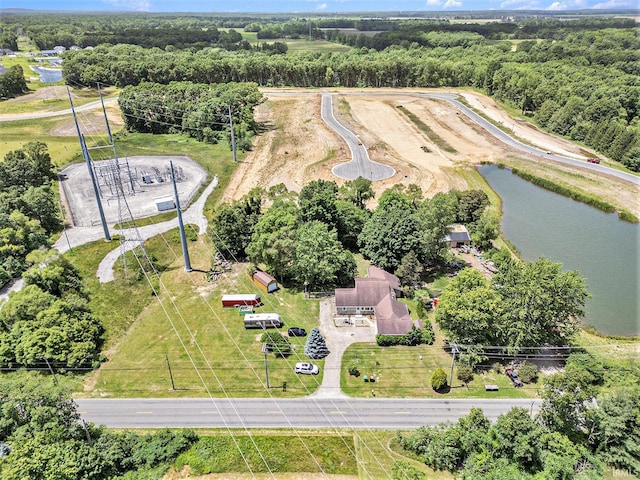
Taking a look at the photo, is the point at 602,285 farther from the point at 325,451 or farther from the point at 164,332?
the point at 164,332

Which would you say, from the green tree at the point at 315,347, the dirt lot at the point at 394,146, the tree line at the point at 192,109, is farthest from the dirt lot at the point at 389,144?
the green tree at the point at 315,347

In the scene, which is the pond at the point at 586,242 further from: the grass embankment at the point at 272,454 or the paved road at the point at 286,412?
the grass embankment at the point at 272,454

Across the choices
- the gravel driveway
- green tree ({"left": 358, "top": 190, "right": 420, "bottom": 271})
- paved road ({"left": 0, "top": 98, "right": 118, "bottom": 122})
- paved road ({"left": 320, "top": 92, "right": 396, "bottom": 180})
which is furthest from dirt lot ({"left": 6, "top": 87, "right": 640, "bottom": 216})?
the gravel driveway

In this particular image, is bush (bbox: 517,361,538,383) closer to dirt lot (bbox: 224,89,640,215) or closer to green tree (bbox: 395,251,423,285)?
green tree (bbox: 395,251,423,285)

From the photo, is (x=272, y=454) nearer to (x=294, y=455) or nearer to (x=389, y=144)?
(x=294, y=455)

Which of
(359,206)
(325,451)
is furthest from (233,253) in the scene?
(325,451)

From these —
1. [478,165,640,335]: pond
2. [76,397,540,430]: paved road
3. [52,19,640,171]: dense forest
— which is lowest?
[478,165,640,335]: pond

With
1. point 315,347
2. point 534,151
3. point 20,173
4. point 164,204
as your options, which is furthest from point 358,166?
point 20,173
